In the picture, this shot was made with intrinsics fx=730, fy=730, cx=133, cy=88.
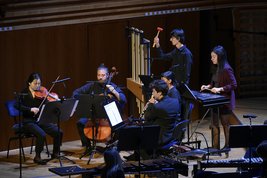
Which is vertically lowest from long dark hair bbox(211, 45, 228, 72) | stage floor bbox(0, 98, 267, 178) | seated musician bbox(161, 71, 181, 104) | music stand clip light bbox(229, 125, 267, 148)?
stage floor bbox(0, 98, 267, 178)

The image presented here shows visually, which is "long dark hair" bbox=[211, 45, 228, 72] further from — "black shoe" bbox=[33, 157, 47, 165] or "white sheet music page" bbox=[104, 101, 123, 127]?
"black shoe" bbox=[33, 157, 47, 165]

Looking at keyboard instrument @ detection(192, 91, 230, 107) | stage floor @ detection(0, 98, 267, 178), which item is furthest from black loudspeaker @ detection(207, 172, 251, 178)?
keyboard instrument @ detection(192, 91, 230, 107)

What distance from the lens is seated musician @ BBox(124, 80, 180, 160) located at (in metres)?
10.6

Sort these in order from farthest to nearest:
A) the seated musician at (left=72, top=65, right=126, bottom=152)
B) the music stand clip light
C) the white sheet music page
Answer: the seated musician at (left=72, top=65, right=126, bottom=152), the white sheet music page, the music stand clip light

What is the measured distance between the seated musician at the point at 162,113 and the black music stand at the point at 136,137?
1.26 m

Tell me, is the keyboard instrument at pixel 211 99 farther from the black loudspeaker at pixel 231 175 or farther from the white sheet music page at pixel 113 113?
the black loudspeaker at pixel 231 175

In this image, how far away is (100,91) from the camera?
1241cm

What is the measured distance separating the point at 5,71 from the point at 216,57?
3.59 m

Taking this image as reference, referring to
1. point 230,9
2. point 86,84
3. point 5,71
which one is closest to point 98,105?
point 86,84

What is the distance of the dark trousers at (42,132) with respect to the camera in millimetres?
11867

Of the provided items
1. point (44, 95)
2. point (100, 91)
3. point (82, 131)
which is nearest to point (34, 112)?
point (44, 95)

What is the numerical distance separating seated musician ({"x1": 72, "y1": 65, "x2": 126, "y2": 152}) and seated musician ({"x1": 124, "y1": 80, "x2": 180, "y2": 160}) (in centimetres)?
158

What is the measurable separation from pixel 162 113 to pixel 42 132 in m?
2.33

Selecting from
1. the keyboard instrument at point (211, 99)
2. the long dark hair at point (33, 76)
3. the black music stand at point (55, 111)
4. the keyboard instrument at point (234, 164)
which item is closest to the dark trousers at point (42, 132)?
the black music stand at point (55, 111)
